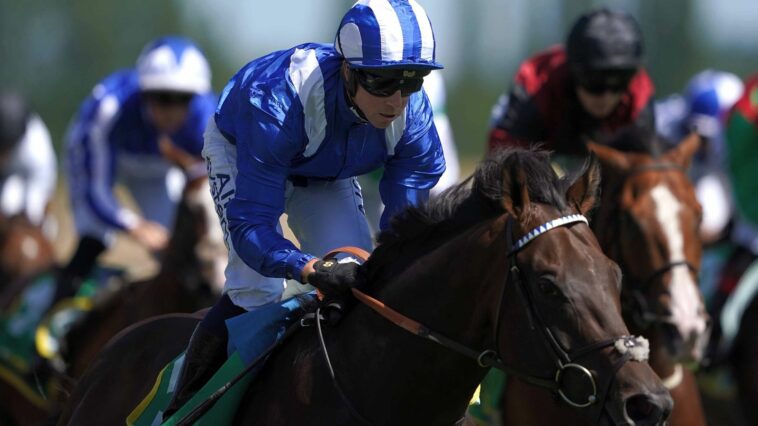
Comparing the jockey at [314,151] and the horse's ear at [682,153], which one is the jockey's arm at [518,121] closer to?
the horse's ear at [682,153]

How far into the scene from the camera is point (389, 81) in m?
4.25

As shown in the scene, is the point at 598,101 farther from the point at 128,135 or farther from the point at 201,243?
the point at 128,135

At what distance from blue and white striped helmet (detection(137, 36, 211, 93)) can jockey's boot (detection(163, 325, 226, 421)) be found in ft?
15.3

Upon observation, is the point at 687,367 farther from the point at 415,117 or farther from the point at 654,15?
the point at 654,15

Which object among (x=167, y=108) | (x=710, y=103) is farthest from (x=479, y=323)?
(x=710, y=103)

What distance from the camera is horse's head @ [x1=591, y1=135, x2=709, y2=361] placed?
20.6ft

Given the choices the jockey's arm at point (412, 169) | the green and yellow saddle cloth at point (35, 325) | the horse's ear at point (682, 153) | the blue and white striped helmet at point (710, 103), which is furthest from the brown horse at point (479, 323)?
the blue and white striped helmet at point (710, 103)

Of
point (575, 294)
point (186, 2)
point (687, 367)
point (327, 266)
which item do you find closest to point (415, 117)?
point (327, 266)

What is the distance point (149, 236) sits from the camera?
30.6 feet

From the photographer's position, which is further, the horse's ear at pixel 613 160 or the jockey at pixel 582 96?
the jockey at pixel 582 96

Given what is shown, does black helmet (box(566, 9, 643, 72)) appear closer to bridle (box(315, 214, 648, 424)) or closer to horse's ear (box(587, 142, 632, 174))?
horse's ear (box(587, 142, 632, 174))

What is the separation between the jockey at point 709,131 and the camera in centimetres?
1051

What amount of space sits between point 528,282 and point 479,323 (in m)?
0.23

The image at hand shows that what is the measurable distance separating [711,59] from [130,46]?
43.0 ft
